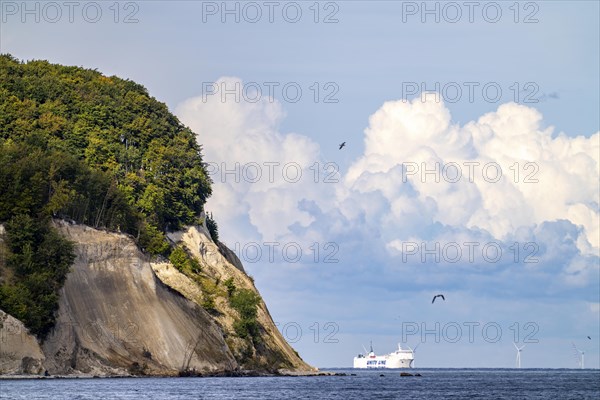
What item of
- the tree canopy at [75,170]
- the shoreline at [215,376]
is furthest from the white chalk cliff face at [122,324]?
the tree canopy at [75,170]

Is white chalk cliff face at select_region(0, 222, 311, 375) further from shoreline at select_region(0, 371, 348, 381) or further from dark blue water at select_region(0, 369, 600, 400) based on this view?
dark blue water at select_region(0, 369, 600, 400)

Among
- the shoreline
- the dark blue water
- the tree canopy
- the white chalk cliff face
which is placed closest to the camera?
the dark blue water

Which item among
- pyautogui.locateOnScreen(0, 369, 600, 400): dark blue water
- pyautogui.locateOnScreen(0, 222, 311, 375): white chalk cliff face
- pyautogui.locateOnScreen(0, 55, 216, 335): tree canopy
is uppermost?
pyautogui.locateOnScreen(0, 55, 216, 335): tree canopy

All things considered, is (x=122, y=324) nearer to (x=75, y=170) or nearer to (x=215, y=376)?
(x=215, y=376)

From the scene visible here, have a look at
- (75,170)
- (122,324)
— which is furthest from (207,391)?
(75,170)


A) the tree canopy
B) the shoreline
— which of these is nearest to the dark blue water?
the shoreline

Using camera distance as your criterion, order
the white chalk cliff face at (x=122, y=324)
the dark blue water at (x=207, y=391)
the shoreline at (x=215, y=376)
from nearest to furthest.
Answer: the dark blue water at (x=207, y=391)
the shoreline at (x=215, y=376)
the white chalk cliff face at (x=122, y=324)

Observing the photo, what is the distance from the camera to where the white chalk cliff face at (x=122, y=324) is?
133 metres

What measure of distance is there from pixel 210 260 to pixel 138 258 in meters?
26.8

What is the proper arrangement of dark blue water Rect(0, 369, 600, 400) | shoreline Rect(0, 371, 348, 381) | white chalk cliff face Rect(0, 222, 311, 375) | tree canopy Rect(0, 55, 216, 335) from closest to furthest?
dark blue water Rect(0, 369, 600, 400) → shoreline Rect(0, 371, 348, 381) → white chalk cliff face Rect(0, 222, 311, 375) → tree canopy Rect(0, 55, 216, 335)

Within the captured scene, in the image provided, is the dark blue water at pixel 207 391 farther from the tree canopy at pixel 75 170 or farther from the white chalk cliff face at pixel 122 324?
the tree canopy at pixel 75 170

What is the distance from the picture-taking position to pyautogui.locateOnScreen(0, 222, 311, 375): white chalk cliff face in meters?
133

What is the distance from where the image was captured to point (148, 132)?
18150 centimetres

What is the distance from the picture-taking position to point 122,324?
144 m
